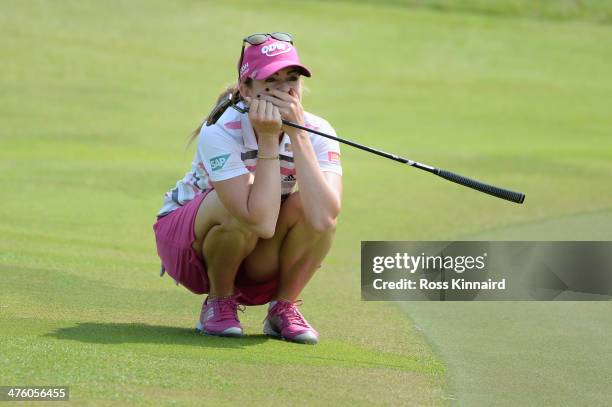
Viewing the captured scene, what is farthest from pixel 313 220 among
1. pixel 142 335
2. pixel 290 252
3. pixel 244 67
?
pixel 142 335

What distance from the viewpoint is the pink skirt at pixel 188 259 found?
16.4 ft

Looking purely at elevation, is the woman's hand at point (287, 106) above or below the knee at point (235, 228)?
above

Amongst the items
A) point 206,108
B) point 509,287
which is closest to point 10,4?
point 206,108

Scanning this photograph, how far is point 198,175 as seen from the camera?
5117 mm

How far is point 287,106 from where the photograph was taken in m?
4.71

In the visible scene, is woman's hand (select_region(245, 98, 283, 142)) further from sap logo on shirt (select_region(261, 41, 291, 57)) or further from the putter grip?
the putter grip

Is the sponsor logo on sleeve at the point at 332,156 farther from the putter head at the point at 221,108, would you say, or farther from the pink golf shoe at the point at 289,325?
the pink golf shoe at the point at 289,325

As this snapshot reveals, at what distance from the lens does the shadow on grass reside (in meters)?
4.59

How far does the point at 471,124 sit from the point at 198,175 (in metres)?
12.3

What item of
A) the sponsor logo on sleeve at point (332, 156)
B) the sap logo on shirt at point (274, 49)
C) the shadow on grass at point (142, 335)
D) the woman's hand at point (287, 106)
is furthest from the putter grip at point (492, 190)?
the shadow on grass at point (142, 335)

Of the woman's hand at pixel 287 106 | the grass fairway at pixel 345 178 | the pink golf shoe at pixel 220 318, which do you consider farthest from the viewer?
the pink golf shoe at pixel 220 318

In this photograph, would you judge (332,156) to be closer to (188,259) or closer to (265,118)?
(265,118)

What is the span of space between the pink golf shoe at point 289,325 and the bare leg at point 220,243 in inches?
8.4

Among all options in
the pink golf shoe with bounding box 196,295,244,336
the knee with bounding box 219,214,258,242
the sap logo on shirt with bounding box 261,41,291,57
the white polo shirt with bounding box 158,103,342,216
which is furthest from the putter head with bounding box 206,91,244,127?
the pink golf shoe with bounding box 196,295,244,336
